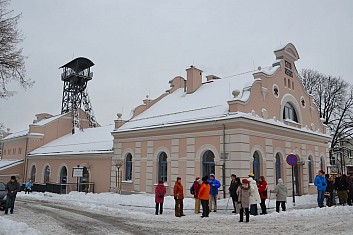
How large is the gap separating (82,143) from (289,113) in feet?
68.5

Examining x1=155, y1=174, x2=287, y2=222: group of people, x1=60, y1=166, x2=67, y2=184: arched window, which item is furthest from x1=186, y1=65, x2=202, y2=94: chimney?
x1=60, y1=166, x2=67, y2=184: arched window

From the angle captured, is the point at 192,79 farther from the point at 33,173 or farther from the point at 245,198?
the point at 33,173

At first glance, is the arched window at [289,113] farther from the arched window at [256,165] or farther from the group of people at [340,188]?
the group of people at [340,188]

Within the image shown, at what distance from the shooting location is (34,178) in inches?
1428

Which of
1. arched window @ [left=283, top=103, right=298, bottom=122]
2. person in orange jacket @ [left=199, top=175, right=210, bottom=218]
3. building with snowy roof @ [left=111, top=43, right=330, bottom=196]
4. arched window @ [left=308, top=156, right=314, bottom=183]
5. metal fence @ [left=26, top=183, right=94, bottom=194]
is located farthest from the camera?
metal fence @ [left=26, top=183, right=94, bottom=194]

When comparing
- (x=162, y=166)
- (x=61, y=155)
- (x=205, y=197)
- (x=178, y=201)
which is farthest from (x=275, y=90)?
(x=61, y=155)

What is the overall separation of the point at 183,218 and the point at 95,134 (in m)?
24.2

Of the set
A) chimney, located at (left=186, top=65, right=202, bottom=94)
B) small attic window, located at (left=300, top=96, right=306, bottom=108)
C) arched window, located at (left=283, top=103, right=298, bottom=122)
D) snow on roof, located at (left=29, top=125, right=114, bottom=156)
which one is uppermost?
chimney, located at (left=186, top=65, right=202, bottom=94)

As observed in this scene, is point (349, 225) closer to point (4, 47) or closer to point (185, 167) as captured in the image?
point (185, 167)

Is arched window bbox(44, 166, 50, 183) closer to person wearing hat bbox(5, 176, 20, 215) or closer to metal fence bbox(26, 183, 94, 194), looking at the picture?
metal fence bbox(26, 183, 94, 194)

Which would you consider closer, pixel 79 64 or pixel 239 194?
pixel 239 194

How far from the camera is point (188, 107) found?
22.2 metres

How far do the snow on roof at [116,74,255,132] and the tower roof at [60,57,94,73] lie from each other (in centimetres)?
2310

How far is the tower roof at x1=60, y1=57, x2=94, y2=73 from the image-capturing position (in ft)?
151
